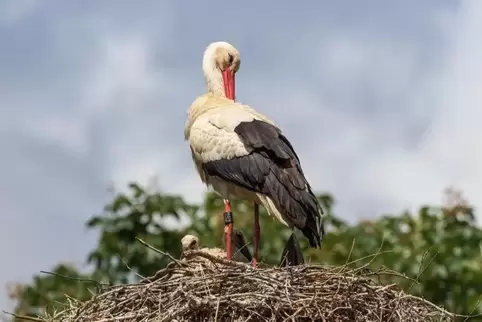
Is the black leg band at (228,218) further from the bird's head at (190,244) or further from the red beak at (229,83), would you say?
the red beak at (229,83)

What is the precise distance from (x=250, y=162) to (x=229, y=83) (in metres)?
1.05

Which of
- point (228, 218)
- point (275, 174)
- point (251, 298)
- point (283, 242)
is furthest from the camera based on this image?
point (283, 242)

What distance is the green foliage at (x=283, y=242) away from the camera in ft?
46.2

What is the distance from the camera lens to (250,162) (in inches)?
357

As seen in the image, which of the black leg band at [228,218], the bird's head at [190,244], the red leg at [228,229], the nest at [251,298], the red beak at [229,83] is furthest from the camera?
the red beak at [229,83]

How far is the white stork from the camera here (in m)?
8.84

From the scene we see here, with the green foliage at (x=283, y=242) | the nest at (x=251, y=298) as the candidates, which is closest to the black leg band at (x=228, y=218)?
the nest at (x=251, y=298)


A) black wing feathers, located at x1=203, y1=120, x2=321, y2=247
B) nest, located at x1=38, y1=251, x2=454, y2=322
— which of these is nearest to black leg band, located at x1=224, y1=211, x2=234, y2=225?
black wing feathers, located at x1=203, y1=120, x2=321, y2=247

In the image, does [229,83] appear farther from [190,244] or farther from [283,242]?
[283,242]

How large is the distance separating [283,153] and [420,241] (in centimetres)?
658

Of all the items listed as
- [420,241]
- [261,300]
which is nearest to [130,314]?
[261,300]

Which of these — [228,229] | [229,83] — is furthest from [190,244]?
[229,83]

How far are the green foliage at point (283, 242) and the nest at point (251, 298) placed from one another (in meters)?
5.85

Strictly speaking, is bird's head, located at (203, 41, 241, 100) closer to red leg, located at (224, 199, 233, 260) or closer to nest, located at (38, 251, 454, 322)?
red leg, located at (224, 199, 233, 260)
